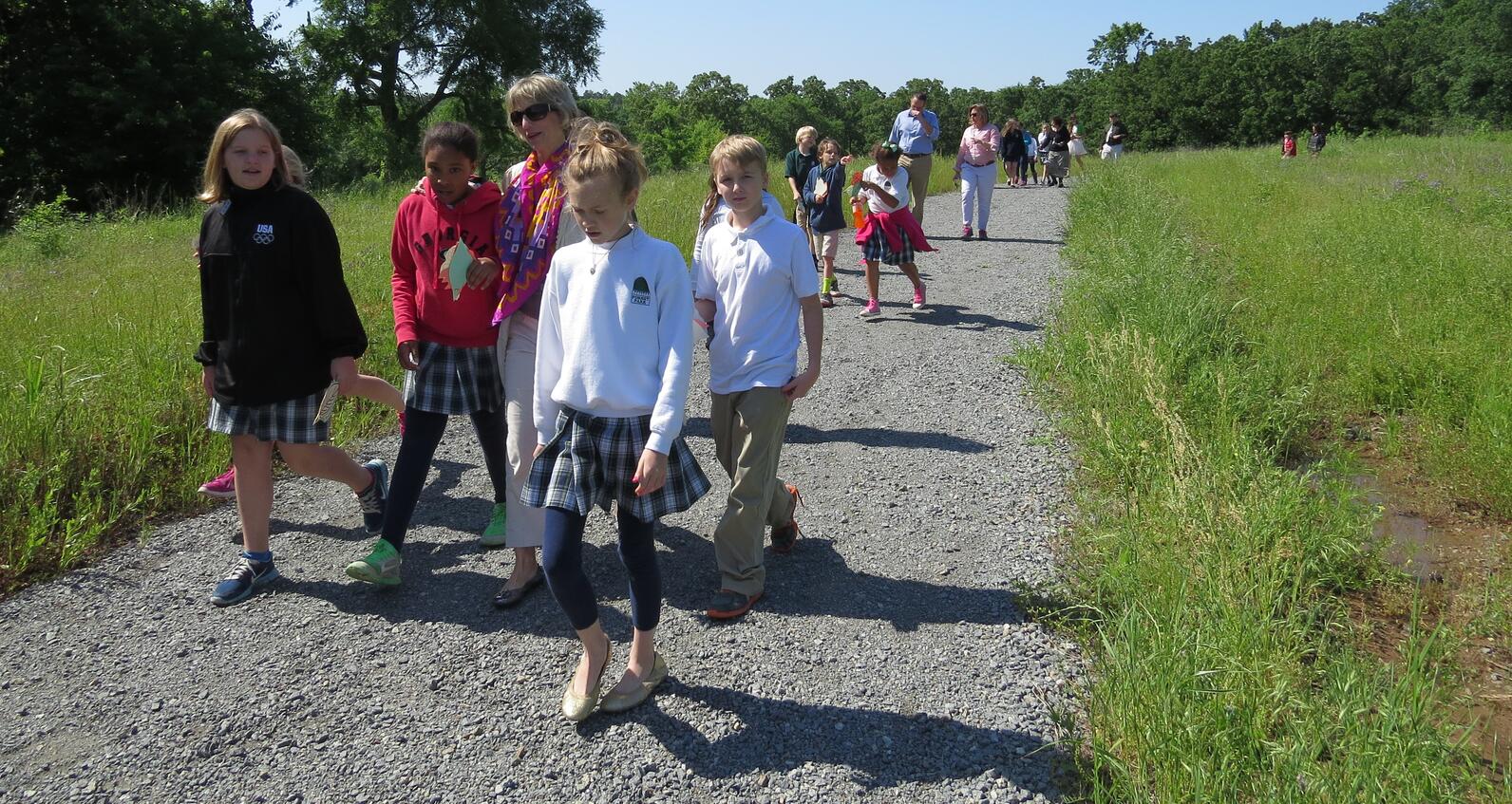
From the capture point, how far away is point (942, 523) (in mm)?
4375

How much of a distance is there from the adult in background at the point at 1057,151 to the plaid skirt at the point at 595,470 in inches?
799

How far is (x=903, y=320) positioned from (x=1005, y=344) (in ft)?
4.10

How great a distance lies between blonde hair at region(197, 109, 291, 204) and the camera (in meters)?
3.46

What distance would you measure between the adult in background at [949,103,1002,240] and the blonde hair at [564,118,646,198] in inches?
415

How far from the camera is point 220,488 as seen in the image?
4.67 meters

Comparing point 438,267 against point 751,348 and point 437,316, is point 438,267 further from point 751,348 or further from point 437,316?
point 751,348

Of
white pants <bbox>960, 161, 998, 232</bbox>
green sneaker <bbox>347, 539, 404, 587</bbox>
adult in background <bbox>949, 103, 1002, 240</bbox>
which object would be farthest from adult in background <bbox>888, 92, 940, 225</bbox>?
green sneaker <bbox>347, 539, 404, 587</bbox>

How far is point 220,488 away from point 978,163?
10801 mm

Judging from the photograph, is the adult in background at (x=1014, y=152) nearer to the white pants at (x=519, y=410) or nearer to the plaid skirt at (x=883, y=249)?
the plaid skirt at (x=883, y=249)

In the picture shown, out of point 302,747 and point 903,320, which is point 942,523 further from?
point 903,320

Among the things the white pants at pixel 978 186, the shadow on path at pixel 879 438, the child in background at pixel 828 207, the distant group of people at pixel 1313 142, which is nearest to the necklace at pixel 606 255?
the shadow on path at pixel 879 438

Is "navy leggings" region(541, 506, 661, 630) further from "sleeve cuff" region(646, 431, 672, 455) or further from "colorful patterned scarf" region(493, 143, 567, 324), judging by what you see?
"colorful patterned scarf" region(493, 143, 567, 324)

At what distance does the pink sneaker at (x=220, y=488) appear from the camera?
4648 mm

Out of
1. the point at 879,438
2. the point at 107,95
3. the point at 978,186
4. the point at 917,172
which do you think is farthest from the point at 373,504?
the point at 107,95
